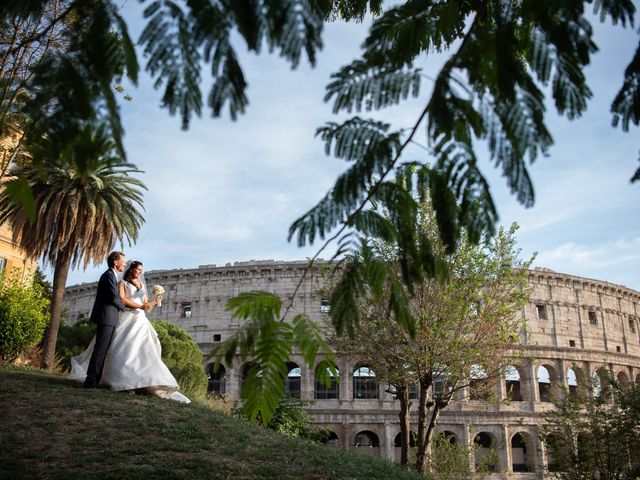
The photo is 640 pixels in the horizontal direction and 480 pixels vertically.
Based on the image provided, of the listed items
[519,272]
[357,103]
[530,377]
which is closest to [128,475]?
[357,103]

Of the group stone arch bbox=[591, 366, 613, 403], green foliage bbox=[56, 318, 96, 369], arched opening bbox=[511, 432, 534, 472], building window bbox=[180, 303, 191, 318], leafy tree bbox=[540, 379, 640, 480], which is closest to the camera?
leafy tree bbox=[540, 379, 640, 480]


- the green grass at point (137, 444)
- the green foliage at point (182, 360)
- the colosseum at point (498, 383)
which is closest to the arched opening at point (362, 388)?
the colosseum at point (498, 383)

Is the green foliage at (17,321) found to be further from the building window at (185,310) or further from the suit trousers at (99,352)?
the building window at (185,310)

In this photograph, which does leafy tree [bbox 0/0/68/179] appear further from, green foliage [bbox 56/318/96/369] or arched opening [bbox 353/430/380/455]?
arched opening [bbox 353/430/380/455]

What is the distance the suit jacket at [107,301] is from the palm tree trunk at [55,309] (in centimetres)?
926

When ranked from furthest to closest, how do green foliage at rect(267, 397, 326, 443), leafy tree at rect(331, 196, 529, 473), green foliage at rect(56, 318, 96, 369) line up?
green foliage at rect(56, 318, 96, 369)
green foliage at rect(267, 397, 326, 443)
leafy tree at rect(331, 196, 529, 473)

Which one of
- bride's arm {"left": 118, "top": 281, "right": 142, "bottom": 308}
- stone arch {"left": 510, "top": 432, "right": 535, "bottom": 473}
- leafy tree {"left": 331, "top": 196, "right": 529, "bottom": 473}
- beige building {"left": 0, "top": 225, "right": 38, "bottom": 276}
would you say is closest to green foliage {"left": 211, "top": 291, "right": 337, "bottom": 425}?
bride's arm {"left": 118, "top": 281, "right": 142, "bottom": 308}

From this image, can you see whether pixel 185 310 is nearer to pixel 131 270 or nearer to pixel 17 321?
pixel 17 321

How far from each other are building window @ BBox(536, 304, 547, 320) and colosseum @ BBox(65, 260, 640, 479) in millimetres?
75

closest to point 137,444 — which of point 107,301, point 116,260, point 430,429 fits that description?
point 107,301

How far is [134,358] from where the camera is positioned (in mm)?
9961

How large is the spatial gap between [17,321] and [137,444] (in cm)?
1048

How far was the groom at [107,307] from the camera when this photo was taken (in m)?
9.56

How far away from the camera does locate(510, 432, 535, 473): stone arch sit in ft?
129
